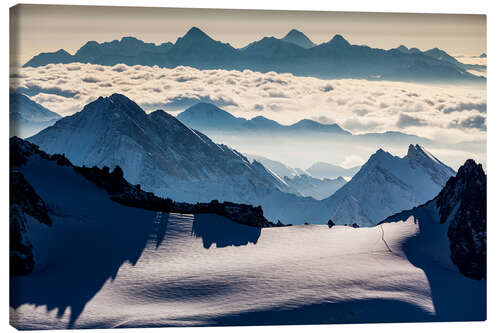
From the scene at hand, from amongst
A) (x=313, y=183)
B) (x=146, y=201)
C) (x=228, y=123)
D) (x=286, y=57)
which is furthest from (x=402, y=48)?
(x=313, y=183)

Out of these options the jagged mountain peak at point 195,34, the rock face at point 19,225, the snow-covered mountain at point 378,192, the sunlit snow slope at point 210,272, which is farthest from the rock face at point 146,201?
the snow-covered mountain at point 378,192

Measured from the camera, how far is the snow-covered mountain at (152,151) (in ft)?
101

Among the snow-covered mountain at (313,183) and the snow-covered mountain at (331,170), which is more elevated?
the snow-covered mountain at (331,170)

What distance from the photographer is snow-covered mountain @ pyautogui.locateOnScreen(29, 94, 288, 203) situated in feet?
101

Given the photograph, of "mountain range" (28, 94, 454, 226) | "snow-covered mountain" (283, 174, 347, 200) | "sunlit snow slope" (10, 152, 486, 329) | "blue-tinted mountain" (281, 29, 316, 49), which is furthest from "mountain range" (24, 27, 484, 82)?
"snow-covered mountain" (283, 174, 347, 200)

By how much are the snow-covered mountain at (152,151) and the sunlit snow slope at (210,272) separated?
129 inches

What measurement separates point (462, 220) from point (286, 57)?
322 inches

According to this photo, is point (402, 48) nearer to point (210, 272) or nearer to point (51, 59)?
point (210, 272)

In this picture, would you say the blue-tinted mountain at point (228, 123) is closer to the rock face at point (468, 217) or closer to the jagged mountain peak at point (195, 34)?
the jagged mountain peak at point (195, 34)

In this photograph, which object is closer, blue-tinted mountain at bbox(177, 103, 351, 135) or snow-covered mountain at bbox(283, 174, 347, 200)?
blue-tinted mountain at bbox(177, 103, 351, 135)

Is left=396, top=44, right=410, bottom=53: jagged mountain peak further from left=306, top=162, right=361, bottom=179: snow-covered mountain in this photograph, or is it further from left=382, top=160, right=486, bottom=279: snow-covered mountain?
left=306, top=162, right=361, bottom=179: snow-covered mountain

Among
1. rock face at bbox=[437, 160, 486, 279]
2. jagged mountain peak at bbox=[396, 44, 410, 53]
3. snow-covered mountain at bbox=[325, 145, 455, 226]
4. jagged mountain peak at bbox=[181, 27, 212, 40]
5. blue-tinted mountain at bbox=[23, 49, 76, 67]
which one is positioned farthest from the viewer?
snow-covered mountain at bbox=[325, 145, 455, 226]

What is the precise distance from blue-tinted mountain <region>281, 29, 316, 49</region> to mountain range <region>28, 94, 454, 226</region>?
5.01 meters

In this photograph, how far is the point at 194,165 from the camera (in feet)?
200
